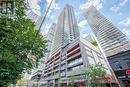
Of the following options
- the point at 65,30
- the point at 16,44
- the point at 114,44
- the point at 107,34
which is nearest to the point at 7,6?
the point at 16,44

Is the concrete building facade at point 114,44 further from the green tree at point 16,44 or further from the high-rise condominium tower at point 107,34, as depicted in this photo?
the green tree at point 16,44

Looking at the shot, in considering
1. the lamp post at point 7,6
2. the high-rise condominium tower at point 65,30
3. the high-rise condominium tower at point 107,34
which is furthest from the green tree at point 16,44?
the high-rise condominium tower at point 107,34

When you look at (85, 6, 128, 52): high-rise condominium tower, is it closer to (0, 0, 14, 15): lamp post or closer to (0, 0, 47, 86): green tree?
(0, 0, 47, 86): green tree

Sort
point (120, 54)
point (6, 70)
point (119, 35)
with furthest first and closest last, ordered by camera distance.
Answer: point (119, 35) → point (120, 54) → point (6, 70)

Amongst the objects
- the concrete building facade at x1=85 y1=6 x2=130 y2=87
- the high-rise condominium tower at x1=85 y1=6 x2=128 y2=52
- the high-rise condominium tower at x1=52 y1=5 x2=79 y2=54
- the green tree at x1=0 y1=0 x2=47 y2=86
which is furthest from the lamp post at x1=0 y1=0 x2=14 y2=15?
the high-rise condominium tower at x1=85 y1=6 x2=128 y2=52

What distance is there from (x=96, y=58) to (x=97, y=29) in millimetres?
89879

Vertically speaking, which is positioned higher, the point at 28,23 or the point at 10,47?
the point at 28,23

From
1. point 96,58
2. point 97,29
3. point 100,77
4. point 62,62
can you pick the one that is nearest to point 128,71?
point 100,77

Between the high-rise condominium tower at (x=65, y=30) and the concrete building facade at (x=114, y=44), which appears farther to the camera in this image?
the high-rise condominium tower at (x=65, y=30)

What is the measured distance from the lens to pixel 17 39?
34.6ft

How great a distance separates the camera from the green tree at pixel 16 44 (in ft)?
30.6

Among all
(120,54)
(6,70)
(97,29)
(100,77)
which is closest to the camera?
(6,70)

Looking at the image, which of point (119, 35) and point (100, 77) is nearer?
point (100, 77)

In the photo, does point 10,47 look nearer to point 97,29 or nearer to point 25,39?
point 25,39
